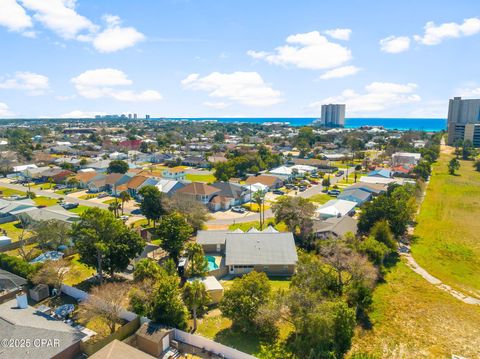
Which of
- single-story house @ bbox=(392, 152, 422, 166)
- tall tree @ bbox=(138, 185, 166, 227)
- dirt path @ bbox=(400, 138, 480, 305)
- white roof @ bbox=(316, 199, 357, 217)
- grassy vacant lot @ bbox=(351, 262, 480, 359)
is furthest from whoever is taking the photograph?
single-story house @ bbox=(392, 152, 422, 166)

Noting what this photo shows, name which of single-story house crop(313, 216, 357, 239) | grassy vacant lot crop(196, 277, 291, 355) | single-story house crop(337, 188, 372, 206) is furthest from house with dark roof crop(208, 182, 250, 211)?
grassy vacant lot crop(196, 277, 291, 355)

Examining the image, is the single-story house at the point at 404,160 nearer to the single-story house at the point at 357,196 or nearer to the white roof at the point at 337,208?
the single-story house at the point at 357,196

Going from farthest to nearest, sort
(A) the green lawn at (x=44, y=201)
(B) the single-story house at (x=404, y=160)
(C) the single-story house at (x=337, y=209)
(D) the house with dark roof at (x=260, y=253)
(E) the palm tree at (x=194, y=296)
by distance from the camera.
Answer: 1. (B) the single-story house at (x=404, y=160)
2. (A) the green lawn at (x=44, y=201)
3. (C) the single-story house at (x=337, y=209)
4. (D) the house with dark roof at (x=260, y=253)
5. (E) the palm tree at (x=194, y=296)

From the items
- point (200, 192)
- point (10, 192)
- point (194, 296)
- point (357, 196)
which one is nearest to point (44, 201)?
point (10, 192)

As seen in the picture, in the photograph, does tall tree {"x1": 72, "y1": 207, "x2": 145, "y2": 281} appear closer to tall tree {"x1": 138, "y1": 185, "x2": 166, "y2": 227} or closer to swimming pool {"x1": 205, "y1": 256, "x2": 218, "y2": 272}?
swimming pool {"x1": 205, "y1": 256, "x2": 218, "y2": 272}

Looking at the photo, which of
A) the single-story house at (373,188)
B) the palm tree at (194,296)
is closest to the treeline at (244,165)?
the single-story house at (373,188)

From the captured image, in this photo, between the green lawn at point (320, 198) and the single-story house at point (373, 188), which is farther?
the single-story house at point (373, 188)

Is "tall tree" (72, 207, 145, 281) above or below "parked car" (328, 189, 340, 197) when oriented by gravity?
above
